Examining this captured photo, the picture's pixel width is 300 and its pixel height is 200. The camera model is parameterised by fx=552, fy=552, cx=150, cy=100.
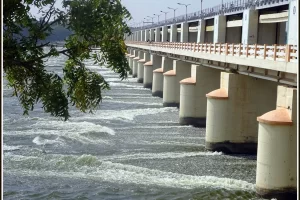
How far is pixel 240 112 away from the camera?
91.6 feet

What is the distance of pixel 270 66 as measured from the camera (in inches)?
836

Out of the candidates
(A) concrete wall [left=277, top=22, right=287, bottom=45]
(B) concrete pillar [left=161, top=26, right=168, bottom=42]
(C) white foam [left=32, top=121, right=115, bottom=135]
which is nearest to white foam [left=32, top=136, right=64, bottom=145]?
(C) white foam [left=32, top=121, right=115, bottom=135]

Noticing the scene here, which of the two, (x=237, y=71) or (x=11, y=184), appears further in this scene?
(x=237, y=71)

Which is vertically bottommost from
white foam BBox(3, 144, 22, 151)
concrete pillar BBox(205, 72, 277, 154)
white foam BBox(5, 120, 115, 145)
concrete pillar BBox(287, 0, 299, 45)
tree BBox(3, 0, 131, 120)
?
white foam BBox(3, 144, 22, 151)

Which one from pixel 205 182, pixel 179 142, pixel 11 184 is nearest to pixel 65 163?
pixel 11 184

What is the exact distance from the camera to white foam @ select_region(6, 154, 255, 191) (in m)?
21.0

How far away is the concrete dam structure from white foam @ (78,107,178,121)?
6.49 feet

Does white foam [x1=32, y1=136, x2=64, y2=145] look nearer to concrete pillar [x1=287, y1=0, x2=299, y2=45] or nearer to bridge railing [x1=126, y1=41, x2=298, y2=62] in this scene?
bridge railing [x1=126, y1=41, x2=298, y2=62]

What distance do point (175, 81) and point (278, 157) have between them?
2753 centimetres

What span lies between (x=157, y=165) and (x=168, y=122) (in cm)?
1456

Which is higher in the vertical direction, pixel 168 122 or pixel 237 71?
pixel 237 71

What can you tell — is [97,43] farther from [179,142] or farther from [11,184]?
[179,142]

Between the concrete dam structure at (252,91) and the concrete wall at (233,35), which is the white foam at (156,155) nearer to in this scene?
the concrete dam structure at (252,91)

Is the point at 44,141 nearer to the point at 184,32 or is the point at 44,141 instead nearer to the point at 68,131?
the point at 68,131
